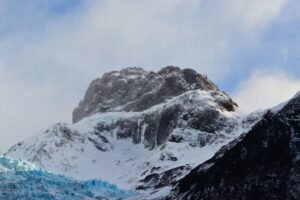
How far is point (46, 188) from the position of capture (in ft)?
261

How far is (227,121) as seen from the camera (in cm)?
15988

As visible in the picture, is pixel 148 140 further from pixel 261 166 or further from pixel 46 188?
pixel 261 166

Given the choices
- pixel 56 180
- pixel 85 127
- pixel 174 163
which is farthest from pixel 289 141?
pixel 85 127

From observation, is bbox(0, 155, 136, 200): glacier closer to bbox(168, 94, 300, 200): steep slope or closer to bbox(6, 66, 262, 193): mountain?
bbox(168, 94, 300, 200): steep slope

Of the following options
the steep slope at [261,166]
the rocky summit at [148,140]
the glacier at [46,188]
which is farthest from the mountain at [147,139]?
the steep slope at [261,166]

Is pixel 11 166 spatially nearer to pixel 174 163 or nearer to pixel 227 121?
pixel 174 163

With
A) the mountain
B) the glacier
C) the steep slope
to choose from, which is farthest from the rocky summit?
the steep slope

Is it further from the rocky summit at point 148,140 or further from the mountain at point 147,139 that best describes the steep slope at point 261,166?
the mountain at point 147,139

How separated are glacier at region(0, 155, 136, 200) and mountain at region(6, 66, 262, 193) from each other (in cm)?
4749

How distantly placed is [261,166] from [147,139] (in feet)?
406

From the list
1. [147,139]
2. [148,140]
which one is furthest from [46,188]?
[147,139]

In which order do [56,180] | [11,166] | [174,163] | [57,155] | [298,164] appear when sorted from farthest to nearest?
[57,155] → [174,163] → [11,166] → [56,180] → [298,164]

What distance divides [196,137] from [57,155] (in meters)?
32.0

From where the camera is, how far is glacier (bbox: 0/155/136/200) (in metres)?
76.9
